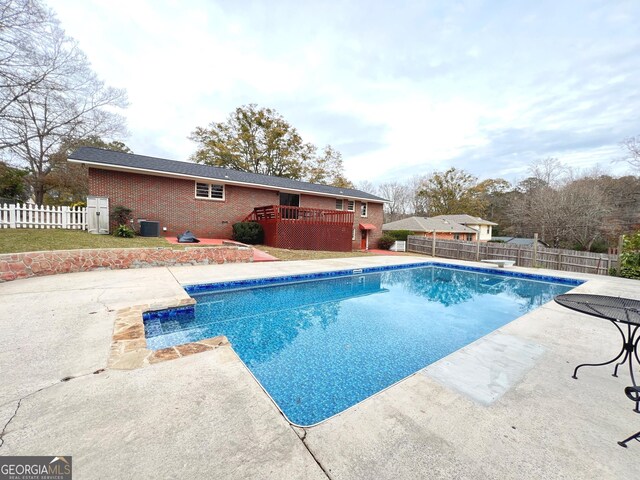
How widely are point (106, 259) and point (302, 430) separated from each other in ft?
27.0

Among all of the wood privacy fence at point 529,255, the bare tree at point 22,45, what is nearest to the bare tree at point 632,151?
the wood privacy fence at point 529,255

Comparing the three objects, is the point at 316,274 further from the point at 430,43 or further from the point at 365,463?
the point at 430,43

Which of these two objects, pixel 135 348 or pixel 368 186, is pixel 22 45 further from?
pixel 368 186

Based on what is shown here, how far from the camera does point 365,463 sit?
5.32ft

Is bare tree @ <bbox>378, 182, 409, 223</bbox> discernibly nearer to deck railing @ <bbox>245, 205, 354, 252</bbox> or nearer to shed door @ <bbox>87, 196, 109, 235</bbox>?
deck railing @ <bbox>245, 205, 354, 252</bbox>

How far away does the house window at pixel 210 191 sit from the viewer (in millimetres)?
13319

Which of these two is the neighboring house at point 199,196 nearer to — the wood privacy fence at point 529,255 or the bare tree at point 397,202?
the wood privacy fence at point 529,255

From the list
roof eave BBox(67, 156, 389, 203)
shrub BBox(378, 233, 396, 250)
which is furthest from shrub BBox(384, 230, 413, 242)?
roof eave BBox(67, 156, 389, 203)

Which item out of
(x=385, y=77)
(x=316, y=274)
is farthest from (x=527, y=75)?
(x=316, y=274)

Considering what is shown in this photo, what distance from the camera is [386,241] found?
67.6ft

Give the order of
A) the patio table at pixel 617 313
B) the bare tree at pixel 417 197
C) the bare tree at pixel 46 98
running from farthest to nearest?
1. the bare tree at pixel 417 197
2. the bare tree at pixel 46 98
3. the patio table at pixel 617 313

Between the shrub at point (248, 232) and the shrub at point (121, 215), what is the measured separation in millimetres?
4655

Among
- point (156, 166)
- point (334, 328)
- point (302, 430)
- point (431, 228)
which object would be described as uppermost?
point (156, 166)

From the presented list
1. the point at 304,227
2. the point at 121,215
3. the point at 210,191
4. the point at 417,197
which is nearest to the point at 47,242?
the point at 121,215
